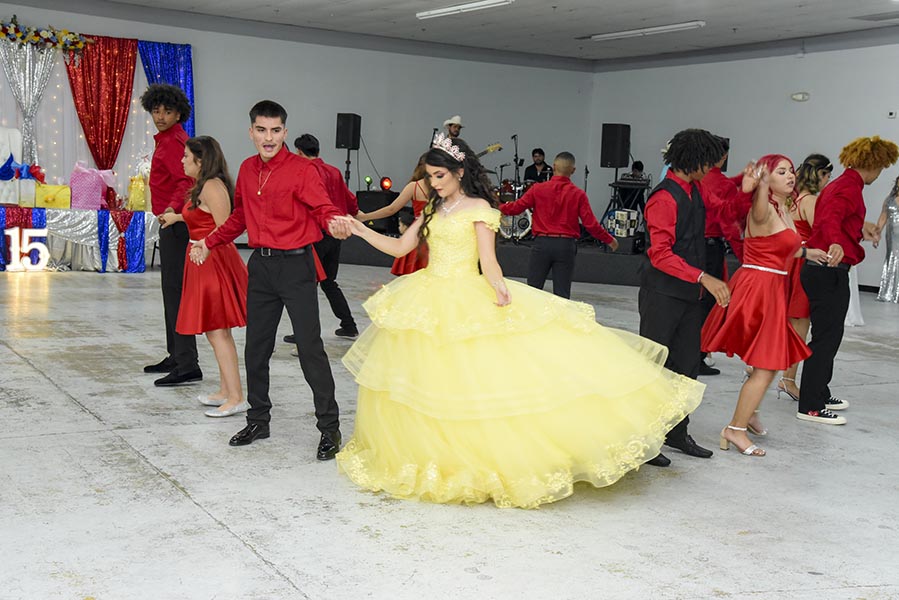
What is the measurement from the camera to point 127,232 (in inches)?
444

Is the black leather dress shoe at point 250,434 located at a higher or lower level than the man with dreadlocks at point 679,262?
lower

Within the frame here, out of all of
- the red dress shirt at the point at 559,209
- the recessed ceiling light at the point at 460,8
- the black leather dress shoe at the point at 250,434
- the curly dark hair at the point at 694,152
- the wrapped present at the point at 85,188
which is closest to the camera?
the curly dark hair at the point at 694,152

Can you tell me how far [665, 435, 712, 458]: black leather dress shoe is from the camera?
14.5ft

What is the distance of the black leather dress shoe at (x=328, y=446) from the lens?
13.5 feet

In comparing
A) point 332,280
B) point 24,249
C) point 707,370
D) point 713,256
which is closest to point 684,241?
point 713,256

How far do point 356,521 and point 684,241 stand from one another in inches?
73.3

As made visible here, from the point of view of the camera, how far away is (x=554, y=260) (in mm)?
7492

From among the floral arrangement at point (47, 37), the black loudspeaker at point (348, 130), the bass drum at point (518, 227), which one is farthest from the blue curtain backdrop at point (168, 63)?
the bass drum at point (518, 227)

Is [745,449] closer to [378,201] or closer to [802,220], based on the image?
[802,220]

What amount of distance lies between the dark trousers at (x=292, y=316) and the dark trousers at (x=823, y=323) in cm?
267

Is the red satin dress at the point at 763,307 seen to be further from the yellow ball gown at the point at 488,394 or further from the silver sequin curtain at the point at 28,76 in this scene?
the silver sequin curtain at the point at 28,76

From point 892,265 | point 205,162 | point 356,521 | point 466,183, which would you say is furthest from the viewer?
point 892,265

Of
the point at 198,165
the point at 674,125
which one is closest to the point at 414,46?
the point at 674,125

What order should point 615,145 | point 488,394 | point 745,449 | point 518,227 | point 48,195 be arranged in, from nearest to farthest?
point 488,394 → point 745,449 → point 48,195 → point 518,227 → point 615,145
